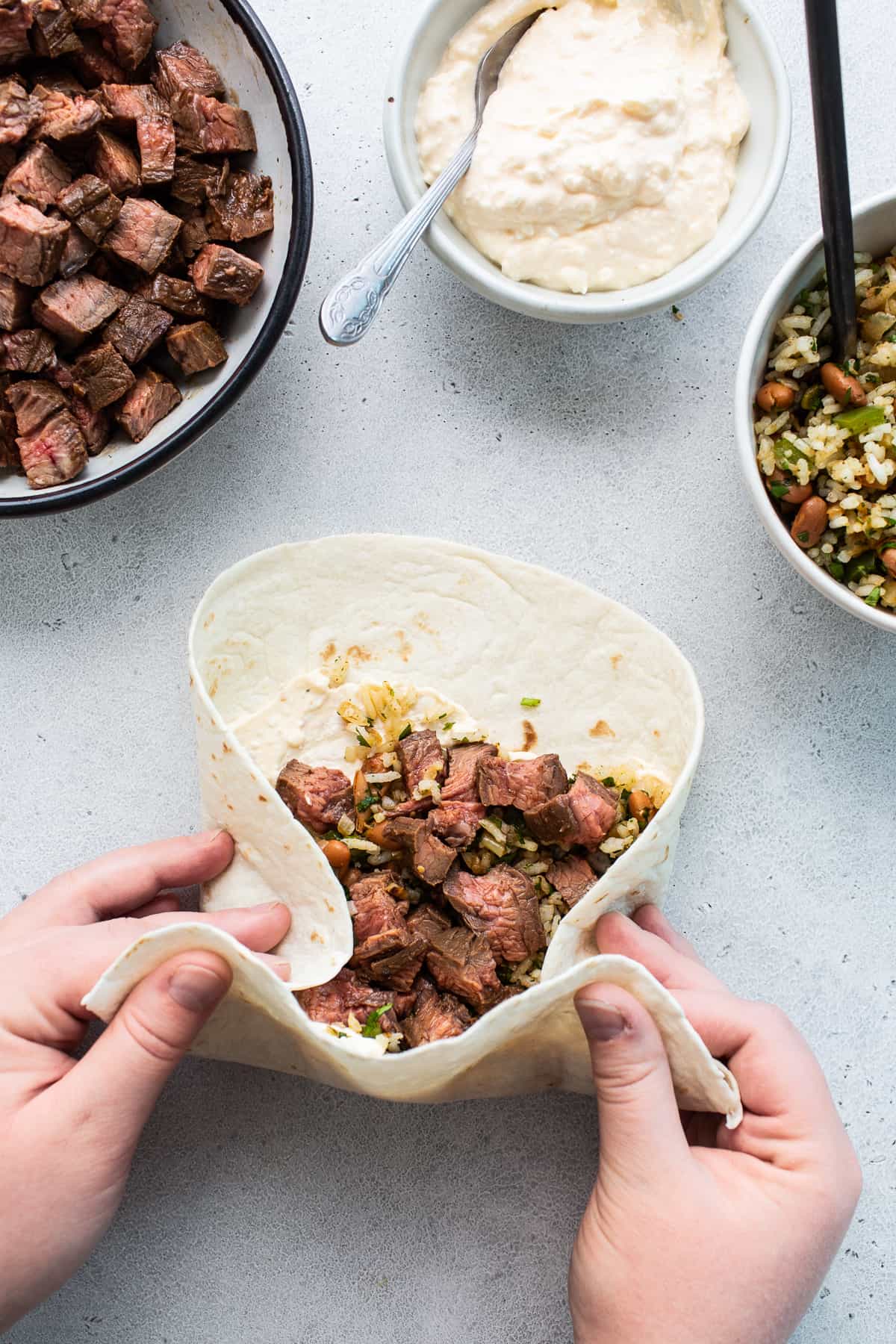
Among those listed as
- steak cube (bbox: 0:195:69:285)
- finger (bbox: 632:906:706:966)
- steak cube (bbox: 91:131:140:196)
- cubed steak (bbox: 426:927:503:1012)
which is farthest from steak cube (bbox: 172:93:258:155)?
finger (bbox: 632:906:706:966)

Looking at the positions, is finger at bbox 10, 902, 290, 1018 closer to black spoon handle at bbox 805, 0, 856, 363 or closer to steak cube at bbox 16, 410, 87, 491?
steak cube at bbox 16, 410, 87, 491

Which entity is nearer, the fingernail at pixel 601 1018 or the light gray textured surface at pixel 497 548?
the fingernail at pixel 601 1018

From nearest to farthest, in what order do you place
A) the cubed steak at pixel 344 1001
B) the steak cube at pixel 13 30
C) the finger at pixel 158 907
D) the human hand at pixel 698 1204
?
the human hand at pixel 698 1204 → the steak cube at pixel 13 30 → the cubed steak at pixel 344 1001 → the finger at pixel 158 907

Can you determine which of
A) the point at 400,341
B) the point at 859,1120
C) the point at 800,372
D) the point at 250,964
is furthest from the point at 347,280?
the point at 859,1120

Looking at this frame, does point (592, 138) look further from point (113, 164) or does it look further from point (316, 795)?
point (316, 795)

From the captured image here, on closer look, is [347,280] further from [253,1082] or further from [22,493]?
[253,1082]

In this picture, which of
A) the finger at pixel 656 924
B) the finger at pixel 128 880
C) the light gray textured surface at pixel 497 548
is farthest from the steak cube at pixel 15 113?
the finger at pixel 656 924

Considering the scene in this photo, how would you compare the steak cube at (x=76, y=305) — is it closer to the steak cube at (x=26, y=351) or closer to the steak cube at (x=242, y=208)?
the steak cube at (x=26, y=351)
